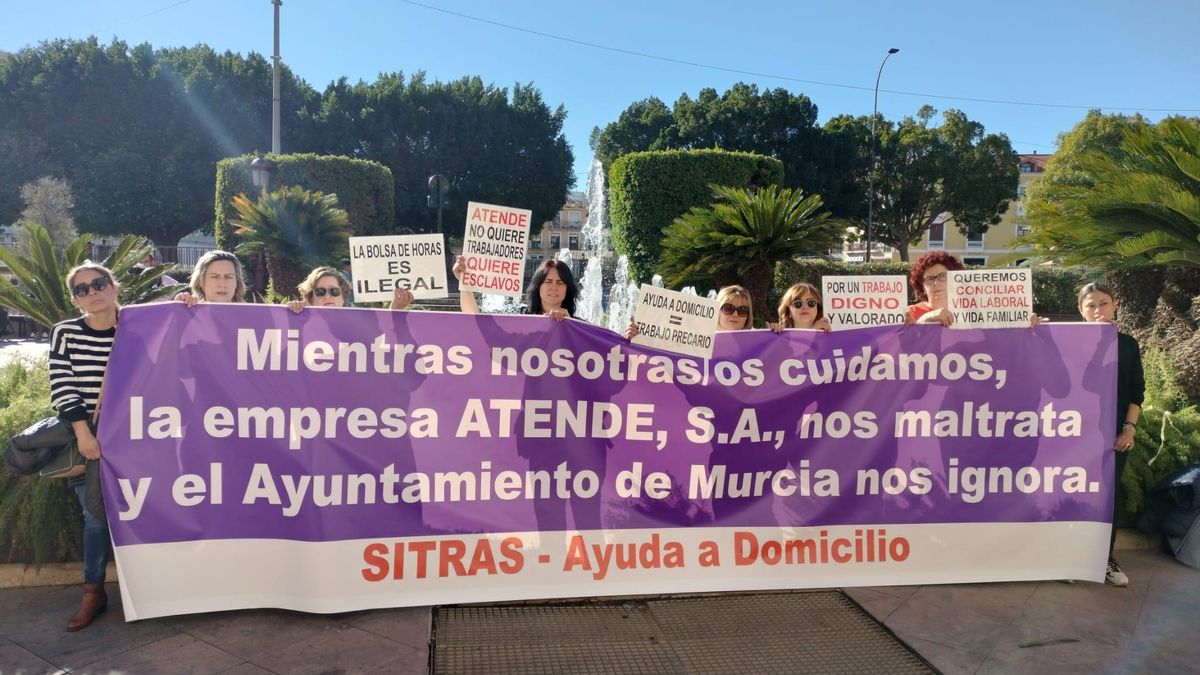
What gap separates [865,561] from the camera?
Result: 4.02 m

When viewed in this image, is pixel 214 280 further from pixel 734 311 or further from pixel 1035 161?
pixel 1035 161

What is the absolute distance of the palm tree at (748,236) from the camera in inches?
316

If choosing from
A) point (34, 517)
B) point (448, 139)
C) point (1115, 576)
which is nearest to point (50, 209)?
point (448, 139)

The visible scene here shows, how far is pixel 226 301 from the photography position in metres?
3.87

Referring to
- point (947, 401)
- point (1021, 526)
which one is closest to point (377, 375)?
point (947, 401)

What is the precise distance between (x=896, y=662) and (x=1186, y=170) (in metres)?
5.60

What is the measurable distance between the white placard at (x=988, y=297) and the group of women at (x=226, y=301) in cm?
10

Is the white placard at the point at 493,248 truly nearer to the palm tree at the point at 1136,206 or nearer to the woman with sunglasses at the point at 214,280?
the woman with sunglasses at the point at 214,280

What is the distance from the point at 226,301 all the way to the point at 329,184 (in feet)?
62.5

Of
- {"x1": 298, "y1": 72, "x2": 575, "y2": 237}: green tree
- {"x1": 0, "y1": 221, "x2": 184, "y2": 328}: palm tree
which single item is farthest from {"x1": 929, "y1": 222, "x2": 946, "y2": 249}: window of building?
{"x1": 0, "y1": 221, "x2": 184, "y2": 328}: palm tree

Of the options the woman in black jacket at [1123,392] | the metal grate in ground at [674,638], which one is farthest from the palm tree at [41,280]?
the woman in black jacket at [1123,392]

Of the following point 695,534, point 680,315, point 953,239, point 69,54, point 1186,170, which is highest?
point 69,54

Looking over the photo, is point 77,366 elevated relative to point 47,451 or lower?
elevated

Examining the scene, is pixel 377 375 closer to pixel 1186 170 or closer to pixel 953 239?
pixel 1186 170
